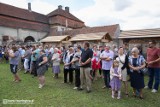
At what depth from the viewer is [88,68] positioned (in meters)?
7.09

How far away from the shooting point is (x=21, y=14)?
126ft

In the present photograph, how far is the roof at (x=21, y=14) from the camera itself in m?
35.5

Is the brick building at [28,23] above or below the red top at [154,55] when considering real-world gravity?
above

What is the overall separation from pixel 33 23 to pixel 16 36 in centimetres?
620

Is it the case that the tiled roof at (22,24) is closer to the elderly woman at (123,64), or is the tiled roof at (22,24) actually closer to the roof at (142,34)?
the roof at (142,34)

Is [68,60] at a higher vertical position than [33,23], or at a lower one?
lower

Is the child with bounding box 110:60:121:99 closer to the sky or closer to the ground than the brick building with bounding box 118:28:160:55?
closer to the ground

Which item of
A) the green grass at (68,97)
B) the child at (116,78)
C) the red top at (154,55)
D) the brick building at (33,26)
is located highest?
the brick building at (33,26)

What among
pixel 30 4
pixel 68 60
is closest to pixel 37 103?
pixel 68 60

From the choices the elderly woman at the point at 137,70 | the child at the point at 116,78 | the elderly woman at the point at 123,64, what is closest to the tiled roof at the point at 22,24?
the elderly woman at the point at 123,64

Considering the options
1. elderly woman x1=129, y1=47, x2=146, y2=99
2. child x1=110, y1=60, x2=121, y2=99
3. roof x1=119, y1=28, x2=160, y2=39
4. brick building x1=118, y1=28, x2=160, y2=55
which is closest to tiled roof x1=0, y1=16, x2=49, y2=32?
roof x1=119, y1=28, x2=160, y2=39

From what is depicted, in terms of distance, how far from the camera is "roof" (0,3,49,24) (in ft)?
116

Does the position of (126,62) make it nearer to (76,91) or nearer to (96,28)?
(76,91)

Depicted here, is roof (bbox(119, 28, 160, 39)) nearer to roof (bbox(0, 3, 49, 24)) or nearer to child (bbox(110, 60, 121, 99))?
child (bbox(110, 60, 121, 99))
